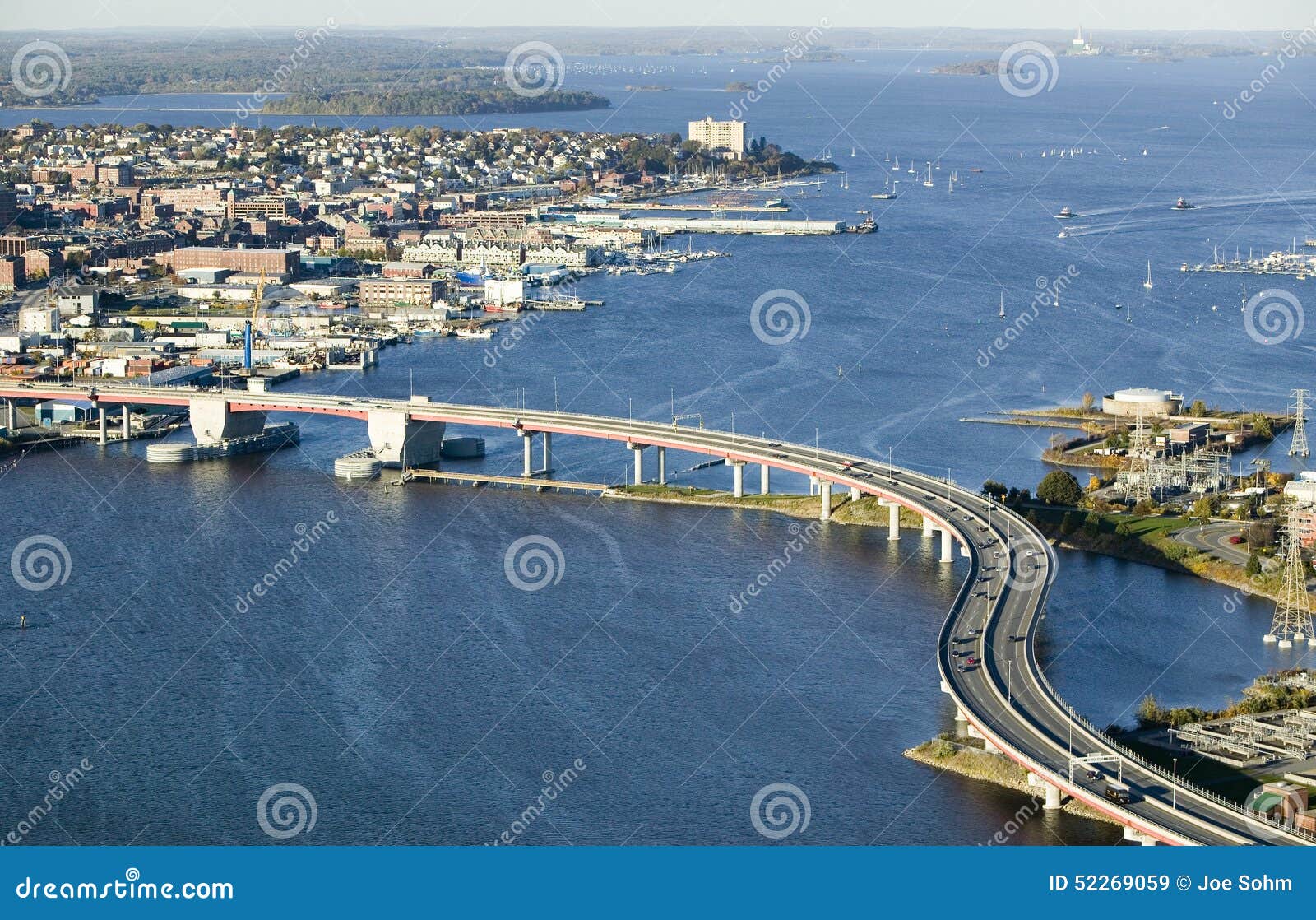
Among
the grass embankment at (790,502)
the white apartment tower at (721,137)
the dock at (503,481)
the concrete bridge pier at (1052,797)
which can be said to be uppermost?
the white apartment tower at (721,137)

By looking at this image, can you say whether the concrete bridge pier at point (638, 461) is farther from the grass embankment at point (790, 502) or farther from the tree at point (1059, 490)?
the tree at point (1059, 490)

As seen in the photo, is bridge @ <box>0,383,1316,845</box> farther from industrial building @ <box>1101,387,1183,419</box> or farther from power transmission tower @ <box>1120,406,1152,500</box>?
industrial building @ <box>1101,387,1183,419</box>

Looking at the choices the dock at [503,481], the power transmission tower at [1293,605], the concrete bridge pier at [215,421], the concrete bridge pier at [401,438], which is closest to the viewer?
the power transmission tower at [1293,605]

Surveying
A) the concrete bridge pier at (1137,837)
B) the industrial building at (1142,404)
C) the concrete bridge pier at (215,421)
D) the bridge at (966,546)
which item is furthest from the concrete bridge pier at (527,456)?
the concrete bridge pier at (1137,837)

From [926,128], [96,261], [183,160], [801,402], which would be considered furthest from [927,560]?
[926,128]

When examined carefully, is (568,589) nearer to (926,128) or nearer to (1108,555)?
(1108,555)

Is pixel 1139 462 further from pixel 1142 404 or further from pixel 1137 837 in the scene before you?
pixel 1137 837

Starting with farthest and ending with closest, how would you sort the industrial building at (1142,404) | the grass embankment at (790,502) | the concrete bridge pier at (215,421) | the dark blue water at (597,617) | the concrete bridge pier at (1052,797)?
the industrial building at (1142,404)
the concrete bridge pier at (215,421)
the grass embankment at (790,502)
the dark blue water at (597,617)
the concrete bridge pier at (1052,797)
